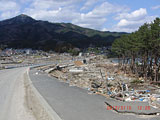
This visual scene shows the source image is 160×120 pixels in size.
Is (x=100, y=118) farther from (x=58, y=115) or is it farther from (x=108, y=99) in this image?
(x=108, y=99)

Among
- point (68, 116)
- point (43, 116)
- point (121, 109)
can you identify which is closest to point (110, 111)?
point (121, 109)

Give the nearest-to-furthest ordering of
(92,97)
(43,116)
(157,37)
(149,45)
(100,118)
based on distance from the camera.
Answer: (100,118) → (43,116) → (92,97) → (157,37) → (149,45)

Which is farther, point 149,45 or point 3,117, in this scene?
point 149,45

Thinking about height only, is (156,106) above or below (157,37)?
below

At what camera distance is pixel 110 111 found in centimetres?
990

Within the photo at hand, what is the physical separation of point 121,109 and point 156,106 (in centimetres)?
177

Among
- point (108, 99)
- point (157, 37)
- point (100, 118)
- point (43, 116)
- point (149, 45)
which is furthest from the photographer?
point (149, 45)

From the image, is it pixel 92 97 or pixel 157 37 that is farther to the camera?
pixel 157 37

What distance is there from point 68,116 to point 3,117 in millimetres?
3388

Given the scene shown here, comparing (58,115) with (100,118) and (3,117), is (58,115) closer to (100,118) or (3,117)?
(100,118)

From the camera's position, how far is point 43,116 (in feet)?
33.9

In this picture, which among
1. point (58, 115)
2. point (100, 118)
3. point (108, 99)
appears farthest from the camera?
point (108, 99)

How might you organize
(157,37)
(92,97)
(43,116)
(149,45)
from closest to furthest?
(43,116) < (92,97) < (157,37) < (149,45)

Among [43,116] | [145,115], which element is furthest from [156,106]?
[43,116]
